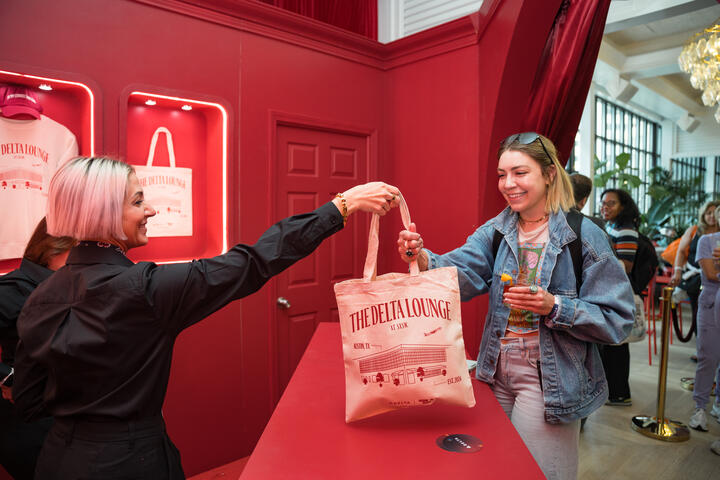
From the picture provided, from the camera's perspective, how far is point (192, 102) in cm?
287

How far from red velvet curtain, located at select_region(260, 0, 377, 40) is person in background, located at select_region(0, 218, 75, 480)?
2.37 meters

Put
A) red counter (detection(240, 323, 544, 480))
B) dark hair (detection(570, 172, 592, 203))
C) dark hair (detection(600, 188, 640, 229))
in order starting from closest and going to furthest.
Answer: red counter (detection(240, 323, 544, 480)), dark hair (detection(570, 172, 592, 203)), dark hair (detection(600, 188, 640, 229))

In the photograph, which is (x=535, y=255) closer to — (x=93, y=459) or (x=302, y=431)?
(x=302, y=431)

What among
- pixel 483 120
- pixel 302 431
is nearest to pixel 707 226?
pixel 483 120

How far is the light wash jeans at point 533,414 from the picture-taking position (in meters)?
1.51

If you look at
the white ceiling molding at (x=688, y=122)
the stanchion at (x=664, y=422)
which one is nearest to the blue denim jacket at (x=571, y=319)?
the stanchion at (x=664, y=422)

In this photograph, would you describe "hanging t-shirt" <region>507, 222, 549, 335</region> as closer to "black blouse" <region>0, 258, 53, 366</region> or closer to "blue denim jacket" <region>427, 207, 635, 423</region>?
"blue denim jacket" <region>427, 207, 635, 423</region>

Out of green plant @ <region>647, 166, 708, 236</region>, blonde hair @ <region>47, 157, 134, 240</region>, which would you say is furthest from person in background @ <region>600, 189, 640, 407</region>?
green plant @ <region>647, 166, 708, 236</region>

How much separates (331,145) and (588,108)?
7.74 meters

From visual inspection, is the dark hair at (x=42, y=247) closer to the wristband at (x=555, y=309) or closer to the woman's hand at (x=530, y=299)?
the woman's hand at (x=530, y=299)

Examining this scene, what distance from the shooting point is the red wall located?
2553 millimetres

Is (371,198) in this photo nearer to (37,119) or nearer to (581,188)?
(37,119)

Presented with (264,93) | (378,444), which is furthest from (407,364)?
(264,93)

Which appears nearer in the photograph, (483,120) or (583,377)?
(583,377)
